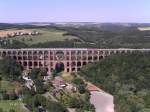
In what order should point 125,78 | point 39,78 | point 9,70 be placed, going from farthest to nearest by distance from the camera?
point 9,70 < point 39,78 < point 125,78

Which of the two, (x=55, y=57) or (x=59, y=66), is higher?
(x=55, y=57)

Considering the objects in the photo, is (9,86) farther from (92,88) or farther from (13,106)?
(13,106)

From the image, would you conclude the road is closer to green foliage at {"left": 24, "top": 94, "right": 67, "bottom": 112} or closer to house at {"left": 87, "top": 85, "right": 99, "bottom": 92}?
house at {"left": 87, "top": 85, "right": 99, "bottom": 92}

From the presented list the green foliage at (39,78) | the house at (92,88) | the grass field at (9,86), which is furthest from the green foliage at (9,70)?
the house at (92,88)

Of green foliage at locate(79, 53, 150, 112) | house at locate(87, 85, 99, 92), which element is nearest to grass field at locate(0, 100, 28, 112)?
green foliage at locate(79, 53, 150, 112)

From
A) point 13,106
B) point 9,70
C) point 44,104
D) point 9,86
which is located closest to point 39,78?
point 9,70

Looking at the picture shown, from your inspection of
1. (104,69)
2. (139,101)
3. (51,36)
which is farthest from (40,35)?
(139,101)
